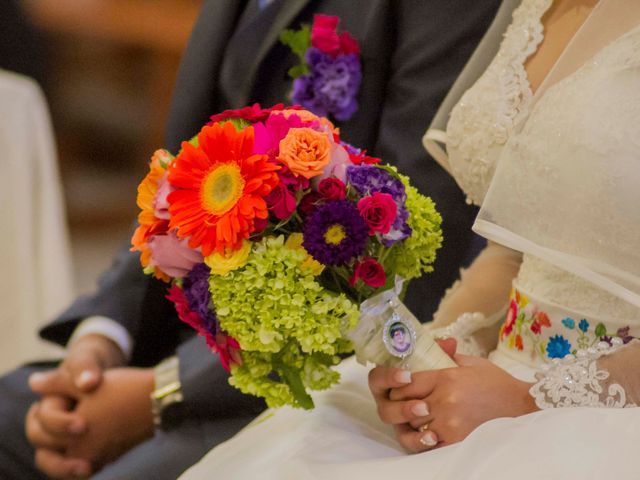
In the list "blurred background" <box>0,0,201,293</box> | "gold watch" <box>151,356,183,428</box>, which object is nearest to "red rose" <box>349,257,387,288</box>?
"gold watch" <box>151,356,183,428</box>

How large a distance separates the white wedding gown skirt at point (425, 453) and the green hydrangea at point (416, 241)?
0.19 m

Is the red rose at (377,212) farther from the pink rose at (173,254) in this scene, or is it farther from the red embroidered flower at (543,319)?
the red embroidered flower at (543,319)

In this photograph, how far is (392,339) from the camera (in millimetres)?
927

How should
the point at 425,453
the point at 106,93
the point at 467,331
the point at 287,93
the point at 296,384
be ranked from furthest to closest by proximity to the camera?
the point at 106,93 → the point at 287,93 → the point at 467,331 → the point at 296,384 → the point at 425,453

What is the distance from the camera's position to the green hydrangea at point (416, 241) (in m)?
0.93

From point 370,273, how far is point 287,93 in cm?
84

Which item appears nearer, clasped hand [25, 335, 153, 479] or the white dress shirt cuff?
clasped hand [25, 335, 153, 479]

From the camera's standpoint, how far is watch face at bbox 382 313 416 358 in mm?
924

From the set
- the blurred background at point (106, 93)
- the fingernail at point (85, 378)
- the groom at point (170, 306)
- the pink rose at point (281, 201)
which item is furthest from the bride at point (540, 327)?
the blurred background at point (106, 93)

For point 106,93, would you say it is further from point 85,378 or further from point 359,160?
point 359,160

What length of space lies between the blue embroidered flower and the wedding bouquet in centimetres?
21

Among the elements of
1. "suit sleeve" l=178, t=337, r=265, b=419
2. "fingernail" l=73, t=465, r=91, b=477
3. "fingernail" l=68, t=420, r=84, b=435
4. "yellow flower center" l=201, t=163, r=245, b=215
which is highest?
"yellow flower center" l=201, t=163, r=245, b=215

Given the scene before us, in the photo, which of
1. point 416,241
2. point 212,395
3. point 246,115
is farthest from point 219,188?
point 212,395

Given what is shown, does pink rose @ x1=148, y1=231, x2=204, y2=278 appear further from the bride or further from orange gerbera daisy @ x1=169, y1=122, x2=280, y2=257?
the bride
